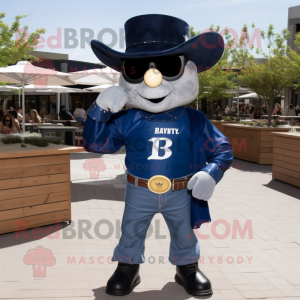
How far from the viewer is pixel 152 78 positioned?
2803mm

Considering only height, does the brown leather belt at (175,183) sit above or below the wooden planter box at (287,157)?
above

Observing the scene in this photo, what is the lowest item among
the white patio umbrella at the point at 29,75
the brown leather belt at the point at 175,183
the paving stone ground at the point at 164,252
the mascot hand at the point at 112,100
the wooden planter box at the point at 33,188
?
the paving stone ground at the point at 164,252

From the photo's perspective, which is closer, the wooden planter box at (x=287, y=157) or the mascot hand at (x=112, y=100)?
the mascot hand at (x=112, y=100)

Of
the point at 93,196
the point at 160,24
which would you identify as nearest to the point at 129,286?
the point at 160,24

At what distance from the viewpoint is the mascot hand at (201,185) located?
2.89 meters

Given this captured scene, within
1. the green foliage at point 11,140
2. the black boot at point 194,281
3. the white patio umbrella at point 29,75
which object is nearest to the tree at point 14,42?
the white patio umbrella at point 29,75

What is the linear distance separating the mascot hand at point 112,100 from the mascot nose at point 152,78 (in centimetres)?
24

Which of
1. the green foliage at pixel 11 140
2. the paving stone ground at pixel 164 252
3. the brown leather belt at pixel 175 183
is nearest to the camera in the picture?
the brown leather belt at pixel 175 183

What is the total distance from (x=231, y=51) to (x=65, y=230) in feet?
40.4

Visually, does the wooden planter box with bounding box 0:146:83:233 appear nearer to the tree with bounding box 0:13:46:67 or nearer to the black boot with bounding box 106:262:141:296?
the black boot with bounding box 106:262:141:296

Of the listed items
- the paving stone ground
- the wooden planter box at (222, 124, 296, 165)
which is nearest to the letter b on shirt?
the paving stone ground

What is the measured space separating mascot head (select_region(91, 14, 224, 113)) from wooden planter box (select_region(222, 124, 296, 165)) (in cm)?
746

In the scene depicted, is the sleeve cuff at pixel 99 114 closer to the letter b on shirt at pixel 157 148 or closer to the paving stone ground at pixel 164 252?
the letter b on shirt at pixel 157 148

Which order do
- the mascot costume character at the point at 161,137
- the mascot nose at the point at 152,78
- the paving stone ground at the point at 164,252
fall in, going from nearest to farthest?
the mascot nose at the point at 152,78, the mascot costume character at the point at 161,137, the paving stone ground at the point at 164,252
